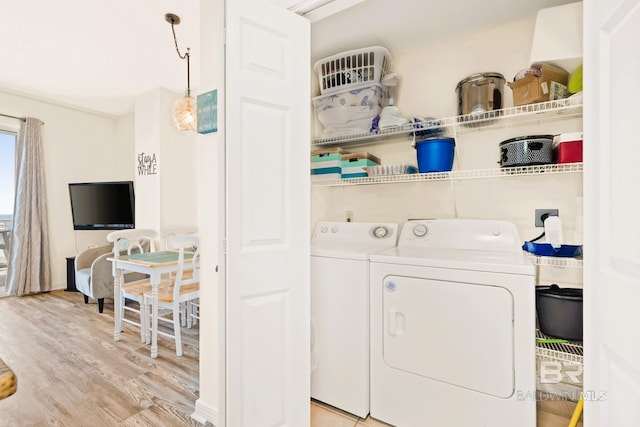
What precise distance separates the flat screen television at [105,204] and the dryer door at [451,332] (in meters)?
3.99

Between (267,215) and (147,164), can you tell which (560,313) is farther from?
(147,164)

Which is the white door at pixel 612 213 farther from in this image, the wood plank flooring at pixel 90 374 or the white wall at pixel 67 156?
the white wall at pixel 67 156

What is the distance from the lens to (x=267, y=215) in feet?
4.30

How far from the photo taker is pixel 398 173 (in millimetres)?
2002

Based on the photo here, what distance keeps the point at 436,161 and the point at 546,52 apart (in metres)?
0.76

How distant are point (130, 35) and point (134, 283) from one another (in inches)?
86.8

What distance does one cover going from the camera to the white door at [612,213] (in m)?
0.74

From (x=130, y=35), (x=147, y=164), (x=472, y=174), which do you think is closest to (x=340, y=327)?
(x=472, y=174)

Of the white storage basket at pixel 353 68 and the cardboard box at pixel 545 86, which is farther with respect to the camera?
the white storage basket at pixel 353 68

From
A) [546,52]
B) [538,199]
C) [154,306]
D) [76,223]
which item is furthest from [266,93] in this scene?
[76,223]

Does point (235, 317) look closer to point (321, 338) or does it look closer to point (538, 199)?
point (321, 338)

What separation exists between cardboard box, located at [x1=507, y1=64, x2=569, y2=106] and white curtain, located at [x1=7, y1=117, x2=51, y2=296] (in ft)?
17.3

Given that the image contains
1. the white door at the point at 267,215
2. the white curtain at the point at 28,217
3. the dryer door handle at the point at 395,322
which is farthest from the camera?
the white curtain at the point at 28,217

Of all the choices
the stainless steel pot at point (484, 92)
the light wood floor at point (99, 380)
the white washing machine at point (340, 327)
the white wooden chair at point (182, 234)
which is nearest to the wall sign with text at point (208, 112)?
the white washing machine at point (340, 327)
